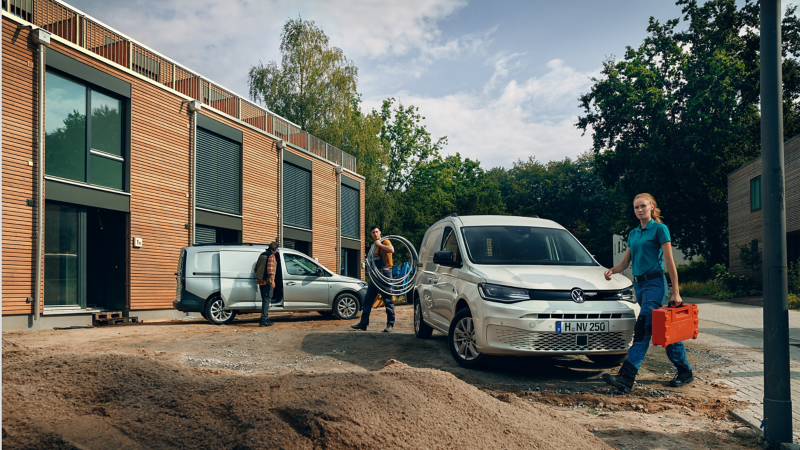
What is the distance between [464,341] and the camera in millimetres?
7145

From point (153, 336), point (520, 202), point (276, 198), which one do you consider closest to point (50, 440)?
point (153, 336)

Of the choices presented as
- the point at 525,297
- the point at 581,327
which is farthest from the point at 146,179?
the point at 581,327

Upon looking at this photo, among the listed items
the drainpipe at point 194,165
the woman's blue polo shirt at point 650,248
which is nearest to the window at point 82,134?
the drainpipe at point 194,165

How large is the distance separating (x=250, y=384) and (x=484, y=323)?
3.30 meters

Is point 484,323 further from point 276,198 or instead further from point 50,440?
point 276,198

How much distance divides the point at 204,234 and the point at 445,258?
13.5m

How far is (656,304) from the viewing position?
6082mm

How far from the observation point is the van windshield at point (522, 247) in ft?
25.4

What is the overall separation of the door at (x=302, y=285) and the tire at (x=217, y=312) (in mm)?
1367

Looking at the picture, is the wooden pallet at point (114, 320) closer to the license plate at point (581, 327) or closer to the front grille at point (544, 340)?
Result: the front grille at point (544, 340)

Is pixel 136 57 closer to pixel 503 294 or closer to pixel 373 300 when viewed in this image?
pixel 373 300

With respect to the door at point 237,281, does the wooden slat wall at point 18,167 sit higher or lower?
higher

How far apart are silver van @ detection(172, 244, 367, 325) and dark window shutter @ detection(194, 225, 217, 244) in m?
4.94

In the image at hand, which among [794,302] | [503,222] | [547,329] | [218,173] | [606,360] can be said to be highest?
[218,173]
